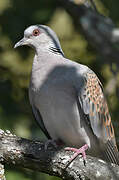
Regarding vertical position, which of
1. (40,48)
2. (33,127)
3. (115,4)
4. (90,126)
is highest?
(115,4)

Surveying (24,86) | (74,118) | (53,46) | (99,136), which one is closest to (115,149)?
(99,136)

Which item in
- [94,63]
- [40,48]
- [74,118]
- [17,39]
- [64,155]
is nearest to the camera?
[64,155]

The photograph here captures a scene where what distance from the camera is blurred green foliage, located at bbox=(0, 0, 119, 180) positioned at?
187 inches

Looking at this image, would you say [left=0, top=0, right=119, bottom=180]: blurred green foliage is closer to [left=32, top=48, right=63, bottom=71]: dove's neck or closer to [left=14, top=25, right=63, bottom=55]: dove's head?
[left=14, top=25, right=63, bottom=55]: dove's head

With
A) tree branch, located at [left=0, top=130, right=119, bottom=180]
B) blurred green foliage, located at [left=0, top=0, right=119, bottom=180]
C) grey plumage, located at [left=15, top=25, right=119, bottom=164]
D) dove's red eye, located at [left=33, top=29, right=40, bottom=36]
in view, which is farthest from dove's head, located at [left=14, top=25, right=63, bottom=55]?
tree branch, located at [left=0, top=130, right=119, bottom=180]

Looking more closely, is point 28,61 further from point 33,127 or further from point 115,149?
point 115,149

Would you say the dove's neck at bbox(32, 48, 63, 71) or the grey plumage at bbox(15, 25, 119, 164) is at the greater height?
the dove's neck at bbox(32, 48, 63, 71)

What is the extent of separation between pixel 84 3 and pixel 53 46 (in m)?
0.73

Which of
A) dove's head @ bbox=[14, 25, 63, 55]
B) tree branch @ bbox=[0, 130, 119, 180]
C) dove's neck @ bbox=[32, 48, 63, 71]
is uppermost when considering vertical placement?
dove's head @ bbox=[14, 25, 63, 55]

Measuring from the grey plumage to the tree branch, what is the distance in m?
0.45

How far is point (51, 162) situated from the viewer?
373cm

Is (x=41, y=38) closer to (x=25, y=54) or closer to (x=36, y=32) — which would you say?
(x=36, y=32)

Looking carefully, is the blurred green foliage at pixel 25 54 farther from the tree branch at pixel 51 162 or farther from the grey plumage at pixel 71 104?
the tree branch at pixel 51 162

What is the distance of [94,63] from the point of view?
214 inches
